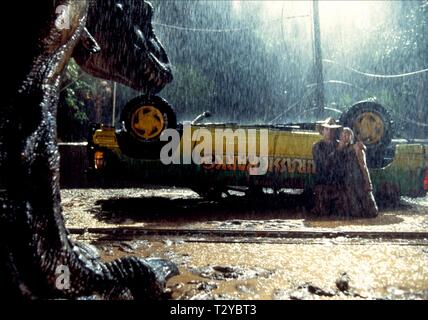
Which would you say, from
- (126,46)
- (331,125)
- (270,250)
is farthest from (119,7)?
(331,125)

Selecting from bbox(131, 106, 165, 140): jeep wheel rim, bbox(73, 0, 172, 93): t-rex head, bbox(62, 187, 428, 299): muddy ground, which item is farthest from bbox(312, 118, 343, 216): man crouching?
bbox(73, 0, 172, 93): t-rex head

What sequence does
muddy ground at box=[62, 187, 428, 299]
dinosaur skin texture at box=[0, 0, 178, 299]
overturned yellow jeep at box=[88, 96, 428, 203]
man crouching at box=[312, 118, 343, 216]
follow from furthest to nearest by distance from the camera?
overturned yellow jeep at box=[88, 96, 428, 203] < man crouching at box=[312, 118, 343, 216] < muddy ground at box=[62, 187, 428, 299] < dinosaur skin texture at box=[0, 0, 178, 299]

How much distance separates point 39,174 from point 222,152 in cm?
472

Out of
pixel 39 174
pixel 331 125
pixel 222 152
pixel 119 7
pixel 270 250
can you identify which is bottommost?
pixel 270 250

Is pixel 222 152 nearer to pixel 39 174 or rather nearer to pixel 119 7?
pixel 119 7

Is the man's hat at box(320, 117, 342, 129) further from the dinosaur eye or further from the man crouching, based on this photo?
the dinosaur eye

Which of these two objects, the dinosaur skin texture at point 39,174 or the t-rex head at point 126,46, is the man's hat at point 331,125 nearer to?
the t-rex head at point 126,46

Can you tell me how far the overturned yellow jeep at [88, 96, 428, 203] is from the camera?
253 inches

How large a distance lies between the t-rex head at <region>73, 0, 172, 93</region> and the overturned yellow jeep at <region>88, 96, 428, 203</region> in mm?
3099

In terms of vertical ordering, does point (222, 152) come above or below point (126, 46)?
below

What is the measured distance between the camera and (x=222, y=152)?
21.6ft

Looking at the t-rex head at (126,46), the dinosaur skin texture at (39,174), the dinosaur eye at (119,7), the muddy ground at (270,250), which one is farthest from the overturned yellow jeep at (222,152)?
the dinosaur skin texture at (39,174)

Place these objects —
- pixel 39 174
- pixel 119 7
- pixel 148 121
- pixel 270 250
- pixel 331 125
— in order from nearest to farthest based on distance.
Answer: pixel 39 174 < pixel 119 7 < pixel 270 250 < pixel 148 121 < pixel 331 125
